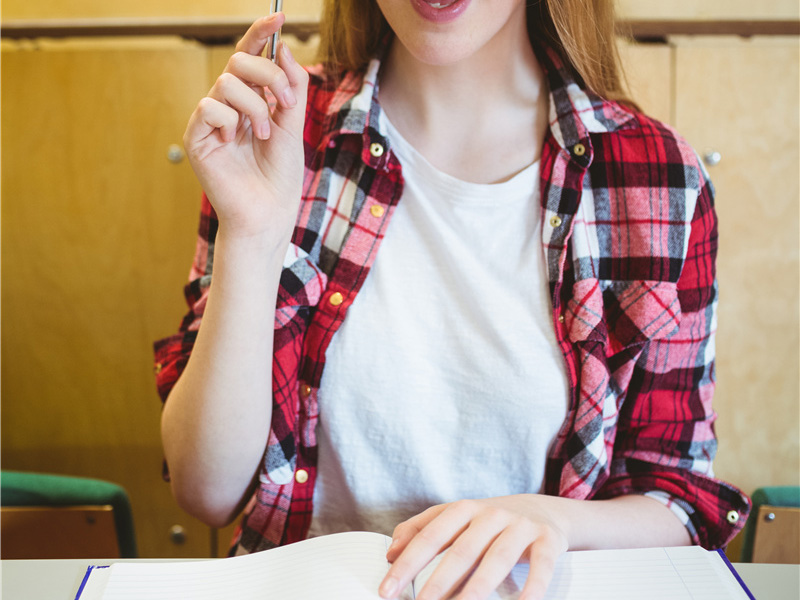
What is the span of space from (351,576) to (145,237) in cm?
83

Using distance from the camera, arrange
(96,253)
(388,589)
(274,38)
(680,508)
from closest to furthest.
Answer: (388,589) → (274,38) → (680,508) → (96,253)

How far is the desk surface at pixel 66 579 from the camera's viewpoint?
49cm

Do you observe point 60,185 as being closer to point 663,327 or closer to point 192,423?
point 192,423

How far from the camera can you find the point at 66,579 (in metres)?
0.50

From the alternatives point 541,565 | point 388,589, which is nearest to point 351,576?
point 388,589

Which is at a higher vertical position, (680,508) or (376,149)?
(376,149)

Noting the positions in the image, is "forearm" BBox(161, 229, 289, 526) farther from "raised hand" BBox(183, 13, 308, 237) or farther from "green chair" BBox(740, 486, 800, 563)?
"green chair" BBox(740, 486, 800, 563)

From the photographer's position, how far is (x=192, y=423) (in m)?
0.66

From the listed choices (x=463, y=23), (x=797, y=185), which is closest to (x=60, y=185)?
(x=463, y=23)

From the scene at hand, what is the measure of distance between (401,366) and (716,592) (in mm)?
343

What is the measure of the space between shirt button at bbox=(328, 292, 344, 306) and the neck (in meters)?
0.19

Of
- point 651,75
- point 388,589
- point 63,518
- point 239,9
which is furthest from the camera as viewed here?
point 239,9

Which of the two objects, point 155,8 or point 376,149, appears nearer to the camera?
Answer: point 376,149

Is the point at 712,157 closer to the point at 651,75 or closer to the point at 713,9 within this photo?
the point at 651,75
